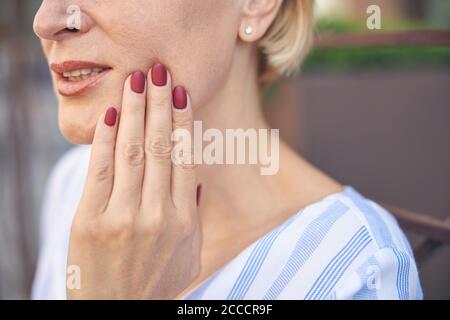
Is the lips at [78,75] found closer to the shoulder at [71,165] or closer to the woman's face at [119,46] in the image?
the woman's face at [119,46]

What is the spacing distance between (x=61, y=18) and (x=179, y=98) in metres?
0.41

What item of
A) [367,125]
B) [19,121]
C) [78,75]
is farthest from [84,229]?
[367,125]

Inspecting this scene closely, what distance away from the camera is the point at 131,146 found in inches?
73.3

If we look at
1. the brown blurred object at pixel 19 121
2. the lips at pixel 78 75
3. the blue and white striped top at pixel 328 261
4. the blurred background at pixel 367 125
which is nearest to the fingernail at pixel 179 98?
the lips at pixel 78 75

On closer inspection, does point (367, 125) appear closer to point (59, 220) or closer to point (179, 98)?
point (59, 220)

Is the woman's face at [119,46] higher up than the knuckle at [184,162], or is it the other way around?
the woman's face at [119,46]

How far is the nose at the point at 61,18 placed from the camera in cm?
187

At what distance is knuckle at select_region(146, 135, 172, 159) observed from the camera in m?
1.87

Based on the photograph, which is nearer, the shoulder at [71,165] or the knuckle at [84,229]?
the knuckle at [84,229]

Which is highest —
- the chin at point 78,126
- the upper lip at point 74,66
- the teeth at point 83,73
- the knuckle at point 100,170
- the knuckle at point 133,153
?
the upper lip at point 74,66

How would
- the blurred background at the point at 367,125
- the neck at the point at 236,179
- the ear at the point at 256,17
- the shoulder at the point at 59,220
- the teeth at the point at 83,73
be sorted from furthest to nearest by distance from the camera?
1. the blurred background at the point at 367,125
2. the shoulder at the point at 59,220
3. the neck at the point at 236,179
4. the ear at the point at 256,17
5. the teeth at the point at 83,73

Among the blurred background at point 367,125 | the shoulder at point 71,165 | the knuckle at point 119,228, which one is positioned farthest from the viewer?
the blurred background at point 367,125

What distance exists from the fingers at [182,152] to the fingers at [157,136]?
0.08 ft
